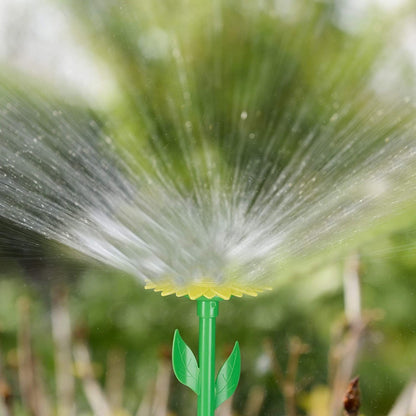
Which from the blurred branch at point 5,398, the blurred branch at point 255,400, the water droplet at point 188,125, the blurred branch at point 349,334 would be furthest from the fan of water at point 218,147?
the blurred branch at point 5,398

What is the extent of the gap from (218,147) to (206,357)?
458 millimetres

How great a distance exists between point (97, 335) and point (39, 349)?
128 millimetres

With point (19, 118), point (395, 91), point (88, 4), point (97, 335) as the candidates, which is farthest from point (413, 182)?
point (97, 335)

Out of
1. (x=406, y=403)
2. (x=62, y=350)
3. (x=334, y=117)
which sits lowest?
(x=406, y=403)

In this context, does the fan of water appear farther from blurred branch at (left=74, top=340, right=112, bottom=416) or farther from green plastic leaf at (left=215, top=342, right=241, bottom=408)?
blurred branch at (left=74, top=340, right=112, bottom=416)

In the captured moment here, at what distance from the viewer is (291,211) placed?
66cm

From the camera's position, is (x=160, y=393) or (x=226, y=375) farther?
(x=160, y=393)

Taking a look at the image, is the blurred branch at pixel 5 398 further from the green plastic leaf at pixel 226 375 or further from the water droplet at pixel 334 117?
the water droplet at pixel 334 117

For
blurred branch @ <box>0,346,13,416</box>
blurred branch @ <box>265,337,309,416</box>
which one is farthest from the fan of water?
blurred branch @ <box>0,346,13,416</box>

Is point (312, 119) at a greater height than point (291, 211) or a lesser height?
greater

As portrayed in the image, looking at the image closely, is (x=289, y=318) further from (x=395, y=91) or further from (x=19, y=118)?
(x=19, y=118)

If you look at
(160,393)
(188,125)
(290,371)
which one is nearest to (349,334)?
(290,371)

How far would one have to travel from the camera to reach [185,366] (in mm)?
583

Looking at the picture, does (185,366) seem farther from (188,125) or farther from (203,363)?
(188,125)
